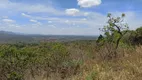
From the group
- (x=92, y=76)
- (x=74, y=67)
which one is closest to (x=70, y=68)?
(x=74, y=67)

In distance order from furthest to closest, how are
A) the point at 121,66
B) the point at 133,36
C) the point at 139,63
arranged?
the point at 133,36
the point at 121,66
the point at 139,63

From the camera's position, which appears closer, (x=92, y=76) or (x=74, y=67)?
(x=92, y=76)

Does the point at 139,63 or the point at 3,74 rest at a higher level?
the point at 139,63

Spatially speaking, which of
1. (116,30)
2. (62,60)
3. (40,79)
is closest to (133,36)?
(116,30)

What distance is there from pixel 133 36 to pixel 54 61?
17.9 metres

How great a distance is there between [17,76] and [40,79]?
72 cm

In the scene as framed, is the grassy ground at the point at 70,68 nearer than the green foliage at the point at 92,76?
No

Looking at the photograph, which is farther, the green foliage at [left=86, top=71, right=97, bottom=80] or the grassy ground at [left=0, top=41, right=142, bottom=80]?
the grassy ground at [left=0, top=41, right=142, bottom=80]

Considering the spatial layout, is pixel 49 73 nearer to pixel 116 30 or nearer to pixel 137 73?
pixel 137 73

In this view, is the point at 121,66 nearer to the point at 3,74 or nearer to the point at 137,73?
the point at 137,73

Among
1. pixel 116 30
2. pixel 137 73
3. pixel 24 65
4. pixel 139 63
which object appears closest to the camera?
pixel 137 73

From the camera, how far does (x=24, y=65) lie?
22.2ft

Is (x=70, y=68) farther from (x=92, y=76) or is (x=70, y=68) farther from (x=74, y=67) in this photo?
(x=92, y=76)

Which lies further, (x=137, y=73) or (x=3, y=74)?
(x=3, y=74)
